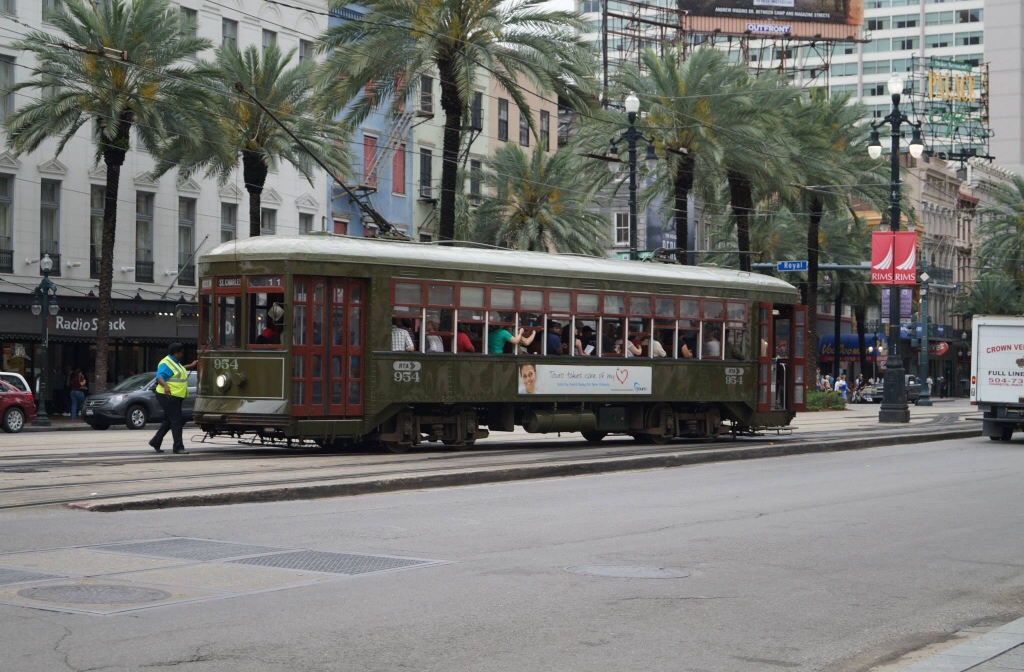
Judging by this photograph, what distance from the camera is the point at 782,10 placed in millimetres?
89500

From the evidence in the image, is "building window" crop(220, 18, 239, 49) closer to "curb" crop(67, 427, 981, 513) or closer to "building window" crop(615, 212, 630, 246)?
"curb" crop(67, 427, 981, 513)

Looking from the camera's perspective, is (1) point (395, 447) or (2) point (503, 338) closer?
(1) point (395, 447)

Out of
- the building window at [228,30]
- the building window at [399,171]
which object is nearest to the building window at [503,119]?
the building window at [399,171]

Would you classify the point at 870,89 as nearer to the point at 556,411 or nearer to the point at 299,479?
the point at 556,411

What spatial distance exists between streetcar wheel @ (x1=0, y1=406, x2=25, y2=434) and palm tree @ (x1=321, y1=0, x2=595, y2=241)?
10669 mm

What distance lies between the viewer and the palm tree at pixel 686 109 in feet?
141

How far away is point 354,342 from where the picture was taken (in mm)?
22406

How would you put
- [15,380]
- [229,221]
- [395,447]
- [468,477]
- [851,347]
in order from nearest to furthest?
1. [468,477]
2. [395,447]
3. [15,380]
4. [229,221]
5. [851,347]

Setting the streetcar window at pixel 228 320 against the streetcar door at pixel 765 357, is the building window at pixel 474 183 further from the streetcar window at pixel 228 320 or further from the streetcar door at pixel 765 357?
the streetcar window at pixel 228 320

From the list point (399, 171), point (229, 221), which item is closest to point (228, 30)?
point (229, 221)

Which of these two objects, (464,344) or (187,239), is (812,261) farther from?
(464,344)

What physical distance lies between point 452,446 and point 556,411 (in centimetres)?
201

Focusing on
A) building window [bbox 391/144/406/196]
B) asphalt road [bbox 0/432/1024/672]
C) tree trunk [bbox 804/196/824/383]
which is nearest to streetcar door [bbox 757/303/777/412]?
asphalt road [bbox 0/432/1024/672]

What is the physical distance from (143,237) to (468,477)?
32.5m
